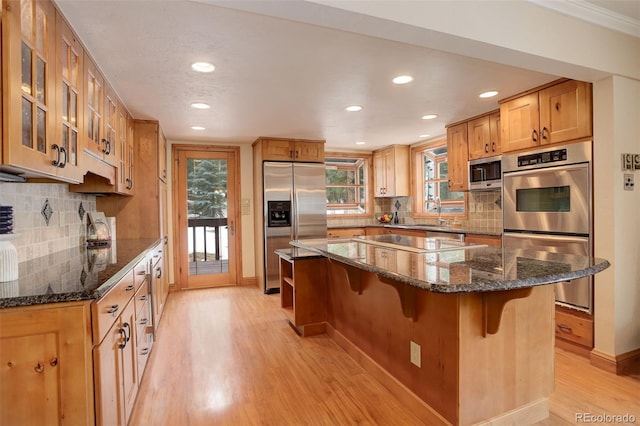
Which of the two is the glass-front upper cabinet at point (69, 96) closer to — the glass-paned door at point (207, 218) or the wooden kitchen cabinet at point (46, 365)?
the wooden kitchen cabinet at point (46, 365)

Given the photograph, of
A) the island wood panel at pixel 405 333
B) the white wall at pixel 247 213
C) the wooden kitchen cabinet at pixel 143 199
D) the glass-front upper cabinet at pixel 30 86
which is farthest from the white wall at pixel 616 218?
the white wall at pixel 247 213

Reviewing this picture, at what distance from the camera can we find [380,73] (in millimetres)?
2684

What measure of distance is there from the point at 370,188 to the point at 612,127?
13.3ft

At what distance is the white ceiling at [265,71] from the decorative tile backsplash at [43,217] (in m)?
0.97

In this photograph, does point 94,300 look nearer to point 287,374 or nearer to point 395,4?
point 287,374

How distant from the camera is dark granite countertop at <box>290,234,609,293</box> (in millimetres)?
1292

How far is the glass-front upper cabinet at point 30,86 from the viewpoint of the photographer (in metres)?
1.24

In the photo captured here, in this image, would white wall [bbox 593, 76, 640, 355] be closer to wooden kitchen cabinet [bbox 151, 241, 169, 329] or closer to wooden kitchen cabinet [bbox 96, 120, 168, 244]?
wooden kitchen cabinet [bbox 151, 241, 169, 329]

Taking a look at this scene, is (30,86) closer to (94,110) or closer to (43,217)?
(94,110)

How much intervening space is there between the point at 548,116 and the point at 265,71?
2.40 m

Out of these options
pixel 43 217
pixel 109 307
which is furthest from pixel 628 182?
pixel 43 217

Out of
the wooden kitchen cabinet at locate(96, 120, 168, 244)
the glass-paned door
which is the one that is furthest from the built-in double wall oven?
the glass-paned door

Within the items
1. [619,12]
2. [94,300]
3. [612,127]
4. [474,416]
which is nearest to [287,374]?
[474,416]

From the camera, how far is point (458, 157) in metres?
4.29
